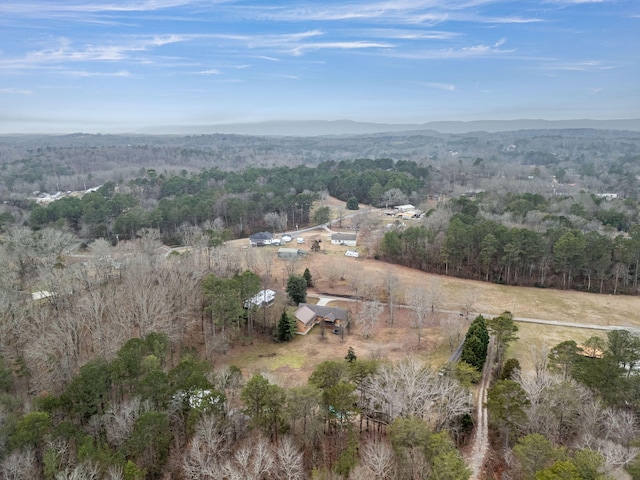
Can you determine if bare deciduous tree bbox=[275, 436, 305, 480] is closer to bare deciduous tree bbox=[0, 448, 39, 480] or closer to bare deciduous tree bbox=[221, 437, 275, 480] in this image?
bare deciduous tree bbox=[221, 437, 275, 480]

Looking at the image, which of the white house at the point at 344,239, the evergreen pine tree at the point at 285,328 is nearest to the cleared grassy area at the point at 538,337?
the evergreen pine tree at the point at 285,328

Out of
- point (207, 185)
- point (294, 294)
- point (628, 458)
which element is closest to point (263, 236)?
point (294, 294)

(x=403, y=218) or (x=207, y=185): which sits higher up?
(x=207, y=185)

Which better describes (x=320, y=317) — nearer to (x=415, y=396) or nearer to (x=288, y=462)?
(x=415, y=396)

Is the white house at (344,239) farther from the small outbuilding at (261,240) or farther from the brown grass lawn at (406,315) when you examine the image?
the small outbuilding at (261,240)

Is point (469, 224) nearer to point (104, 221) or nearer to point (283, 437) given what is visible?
point (283, 437)
